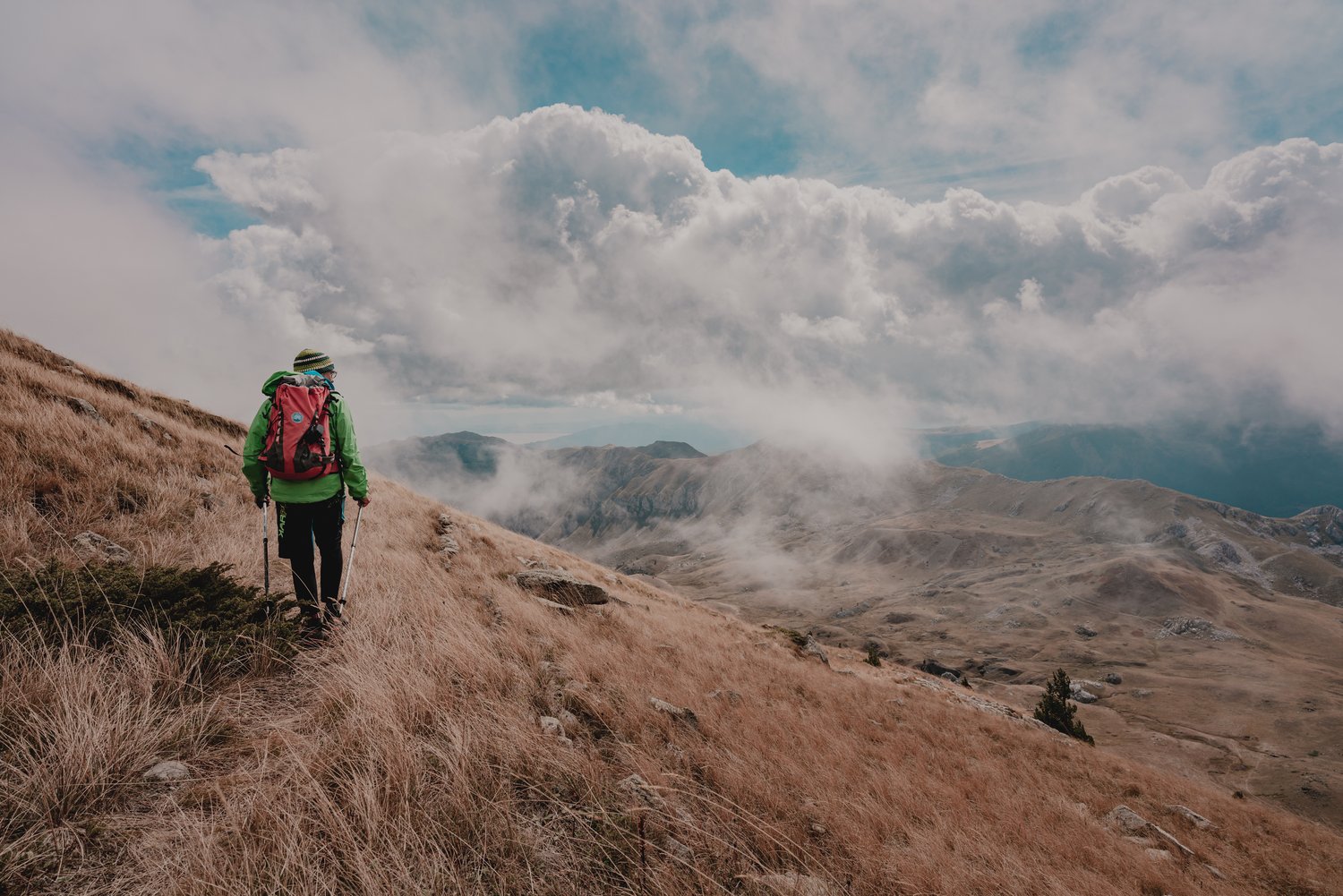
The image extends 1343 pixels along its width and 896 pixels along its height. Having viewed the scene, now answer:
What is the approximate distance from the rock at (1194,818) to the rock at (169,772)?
75.7ft

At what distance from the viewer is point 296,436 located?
6.04 metres

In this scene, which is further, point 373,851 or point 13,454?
point 13,454

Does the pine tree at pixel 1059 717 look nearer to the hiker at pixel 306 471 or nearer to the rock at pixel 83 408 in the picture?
the hiker at pixel 306 471

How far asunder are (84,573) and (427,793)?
453 centimetres

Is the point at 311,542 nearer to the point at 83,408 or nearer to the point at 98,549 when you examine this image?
the point at 98,549

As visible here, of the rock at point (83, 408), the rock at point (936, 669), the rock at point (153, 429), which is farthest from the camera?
the rock at point (936, 669)

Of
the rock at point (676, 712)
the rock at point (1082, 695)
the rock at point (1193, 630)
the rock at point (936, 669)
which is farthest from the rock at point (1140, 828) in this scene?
the rock at point (1193, 630)

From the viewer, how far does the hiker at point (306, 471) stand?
602cm

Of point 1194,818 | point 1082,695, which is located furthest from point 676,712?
point 1082,695

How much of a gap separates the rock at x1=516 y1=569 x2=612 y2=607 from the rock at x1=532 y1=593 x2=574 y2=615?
64cm

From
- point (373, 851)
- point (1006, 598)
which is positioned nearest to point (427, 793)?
point (373, 851)

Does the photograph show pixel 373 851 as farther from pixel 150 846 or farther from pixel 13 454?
pixel 13 454

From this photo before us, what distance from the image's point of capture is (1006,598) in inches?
7746

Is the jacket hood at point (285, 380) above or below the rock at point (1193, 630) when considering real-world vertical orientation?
above
